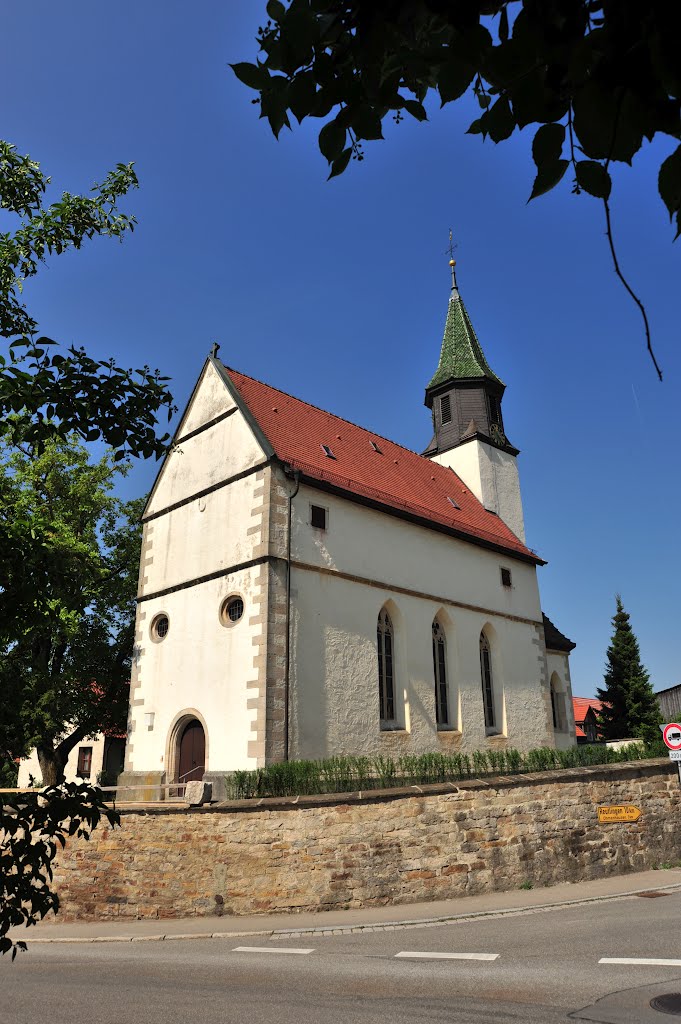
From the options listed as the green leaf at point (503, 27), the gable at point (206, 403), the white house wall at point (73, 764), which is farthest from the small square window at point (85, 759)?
the green leaf at point (503, 27)

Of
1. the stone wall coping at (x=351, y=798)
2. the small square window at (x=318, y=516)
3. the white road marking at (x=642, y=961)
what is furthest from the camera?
the small square window at (x=318, y=516)

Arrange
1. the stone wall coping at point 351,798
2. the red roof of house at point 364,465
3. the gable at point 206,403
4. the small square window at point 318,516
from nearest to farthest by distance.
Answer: the stone wall coping at point 351,798, the small square window at point 318,516, the red roof of house at point 364,465, the gable at point 206,403

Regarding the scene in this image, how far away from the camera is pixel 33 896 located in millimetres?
3059

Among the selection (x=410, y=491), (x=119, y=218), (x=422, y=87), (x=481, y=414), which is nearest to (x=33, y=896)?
(x=422, y=87)

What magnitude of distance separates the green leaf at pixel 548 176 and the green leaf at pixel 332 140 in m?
0.53

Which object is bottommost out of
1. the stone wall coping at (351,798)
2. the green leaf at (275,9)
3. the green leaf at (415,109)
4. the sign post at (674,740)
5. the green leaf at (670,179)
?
the stone wall coping at (351,798)

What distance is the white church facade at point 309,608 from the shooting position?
1606cm

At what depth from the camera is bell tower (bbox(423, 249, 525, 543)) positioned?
27.4 metres

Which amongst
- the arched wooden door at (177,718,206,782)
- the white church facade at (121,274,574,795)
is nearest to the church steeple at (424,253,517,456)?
the white church facade at (121,274,574,795)

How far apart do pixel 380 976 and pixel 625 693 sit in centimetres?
3146

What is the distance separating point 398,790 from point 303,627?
5.24m

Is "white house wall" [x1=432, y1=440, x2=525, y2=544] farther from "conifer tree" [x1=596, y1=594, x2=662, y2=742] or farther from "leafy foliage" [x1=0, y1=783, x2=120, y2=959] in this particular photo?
"leafy foliage" [x1=0, y1=783, x2=120, y2=959]

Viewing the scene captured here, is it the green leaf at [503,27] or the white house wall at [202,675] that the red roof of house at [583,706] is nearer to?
the white house wall at [202,675]

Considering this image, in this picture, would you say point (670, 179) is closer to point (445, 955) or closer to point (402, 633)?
point (445, 955)
